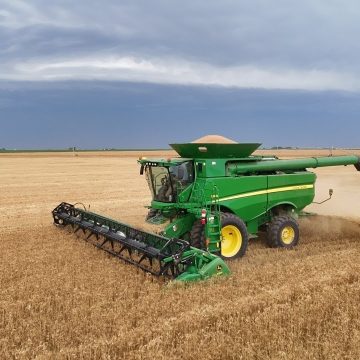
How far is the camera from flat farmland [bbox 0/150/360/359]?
4.02 m

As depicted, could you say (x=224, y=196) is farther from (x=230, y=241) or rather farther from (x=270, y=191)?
(x=270, y=191)

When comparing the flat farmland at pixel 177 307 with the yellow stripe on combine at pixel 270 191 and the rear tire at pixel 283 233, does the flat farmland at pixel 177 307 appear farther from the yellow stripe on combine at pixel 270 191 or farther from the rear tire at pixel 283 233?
the yellow stripe on combine at pixel 270 191

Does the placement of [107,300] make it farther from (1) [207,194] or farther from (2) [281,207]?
(2) [281,207]

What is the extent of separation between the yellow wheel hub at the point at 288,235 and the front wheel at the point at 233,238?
1.14 meters

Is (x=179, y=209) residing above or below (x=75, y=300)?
above

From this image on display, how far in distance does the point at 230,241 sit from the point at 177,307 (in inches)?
118

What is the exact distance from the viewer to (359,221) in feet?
35.3

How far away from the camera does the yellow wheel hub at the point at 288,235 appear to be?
8.59 m

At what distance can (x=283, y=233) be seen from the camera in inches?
338

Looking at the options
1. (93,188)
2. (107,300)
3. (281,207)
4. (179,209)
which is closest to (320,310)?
(107,300)

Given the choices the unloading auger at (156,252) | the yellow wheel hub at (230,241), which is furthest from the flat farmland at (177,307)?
the yellow wheel hub at (230,241)

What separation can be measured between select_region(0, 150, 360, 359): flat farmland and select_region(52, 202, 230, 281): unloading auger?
0.57ft

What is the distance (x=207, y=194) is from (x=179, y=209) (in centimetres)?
67

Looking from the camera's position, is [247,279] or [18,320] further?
[247,279]
